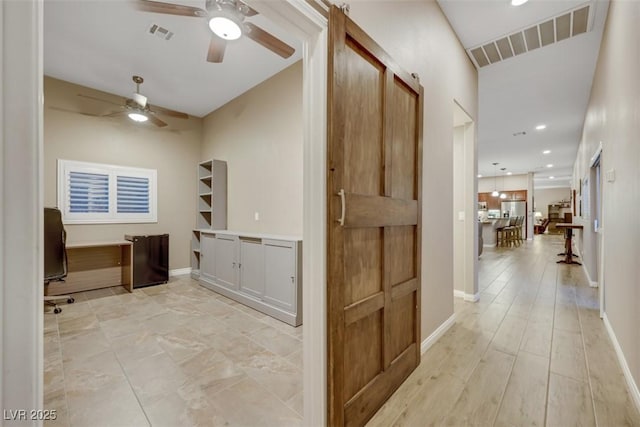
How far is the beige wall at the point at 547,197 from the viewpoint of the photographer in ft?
54.1

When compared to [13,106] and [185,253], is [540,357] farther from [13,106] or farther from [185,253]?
[185,253]

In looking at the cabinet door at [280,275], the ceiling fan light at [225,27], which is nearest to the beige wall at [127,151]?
the cabinet door at [280,275]

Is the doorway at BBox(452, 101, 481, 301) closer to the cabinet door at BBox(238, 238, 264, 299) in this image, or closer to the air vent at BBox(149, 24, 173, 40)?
the cabinet door at BBox(238, 238, 264, 299)

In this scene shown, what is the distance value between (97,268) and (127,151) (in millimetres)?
1984

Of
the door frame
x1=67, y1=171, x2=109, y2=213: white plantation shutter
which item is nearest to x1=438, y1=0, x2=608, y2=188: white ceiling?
the door frame

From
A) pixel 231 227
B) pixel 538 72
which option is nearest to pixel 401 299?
pixel 231 227

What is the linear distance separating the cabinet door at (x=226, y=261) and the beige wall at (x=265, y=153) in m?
0.43

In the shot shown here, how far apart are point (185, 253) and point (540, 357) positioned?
543 centimetres

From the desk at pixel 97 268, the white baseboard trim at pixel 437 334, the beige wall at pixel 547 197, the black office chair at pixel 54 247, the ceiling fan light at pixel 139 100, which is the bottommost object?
the white baseboard trim at pixel 437 334

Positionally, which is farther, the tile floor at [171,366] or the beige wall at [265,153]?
the beige wall at [265,153]

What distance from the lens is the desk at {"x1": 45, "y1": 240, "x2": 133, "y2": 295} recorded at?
3961mm

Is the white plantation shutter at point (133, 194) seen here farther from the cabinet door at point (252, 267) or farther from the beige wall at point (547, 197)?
the beige wall at point (547, 197)

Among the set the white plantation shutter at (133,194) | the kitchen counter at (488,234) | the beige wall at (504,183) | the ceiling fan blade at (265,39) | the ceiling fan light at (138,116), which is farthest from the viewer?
the beige wall at (504,183)

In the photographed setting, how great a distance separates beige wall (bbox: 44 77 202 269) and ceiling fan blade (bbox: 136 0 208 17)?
2.97 meters
